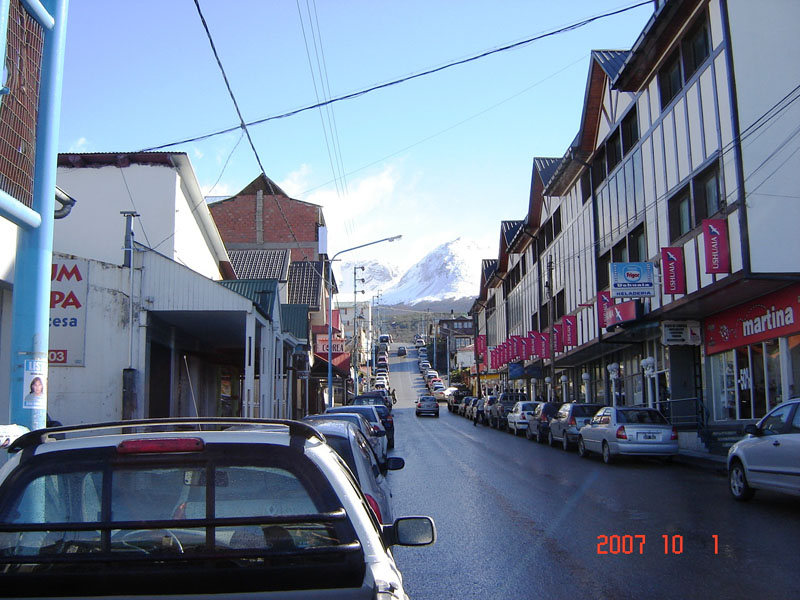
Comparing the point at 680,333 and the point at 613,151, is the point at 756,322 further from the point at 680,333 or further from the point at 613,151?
the point at 613,151

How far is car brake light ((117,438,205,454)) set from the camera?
10.1 feet

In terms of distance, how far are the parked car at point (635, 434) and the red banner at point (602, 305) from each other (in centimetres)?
1040

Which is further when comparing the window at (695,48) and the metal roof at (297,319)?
the metal roof at (297,319)

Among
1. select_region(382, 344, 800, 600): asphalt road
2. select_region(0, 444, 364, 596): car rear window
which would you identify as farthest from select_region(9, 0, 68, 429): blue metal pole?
select_region(0, 444, 364, 596): car rear window

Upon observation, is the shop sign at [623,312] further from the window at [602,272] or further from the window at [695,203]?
the window at [602,272]

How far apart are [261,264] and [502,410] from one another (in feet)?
55.4

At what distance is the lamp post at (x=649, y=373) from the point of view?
2719cm

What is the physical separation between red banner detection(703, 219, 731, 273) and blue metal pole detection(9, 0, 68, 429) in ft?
53.4

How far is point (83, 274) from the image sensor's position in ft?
57.2

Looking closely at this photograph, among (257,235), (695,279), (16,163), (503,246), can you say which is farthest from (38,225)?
(503,246)

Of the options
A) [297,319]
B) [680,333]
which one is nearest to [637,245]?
[680,333]

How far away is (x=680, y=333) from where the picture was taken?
25.0 meters
